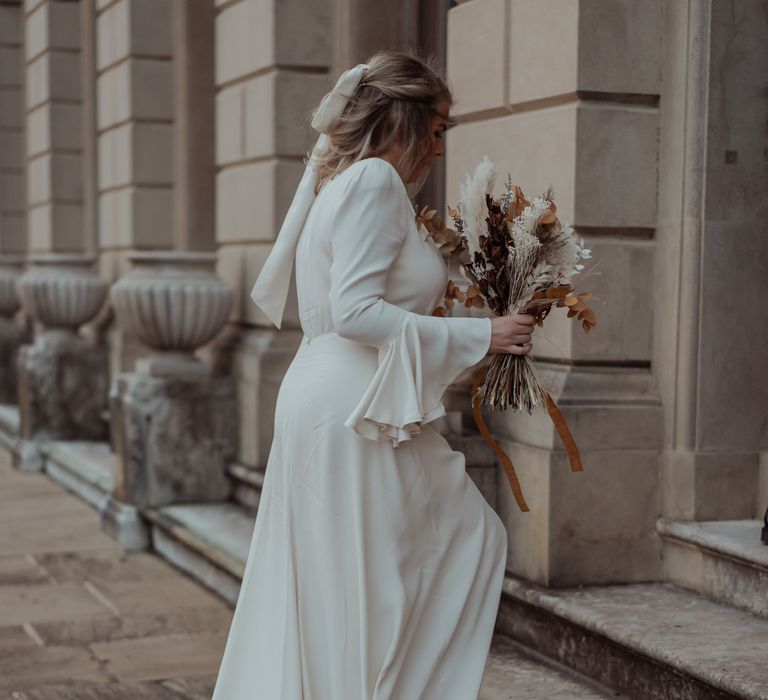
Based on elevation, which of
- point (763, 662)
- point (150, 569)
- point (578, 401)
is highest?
point (578, 401)

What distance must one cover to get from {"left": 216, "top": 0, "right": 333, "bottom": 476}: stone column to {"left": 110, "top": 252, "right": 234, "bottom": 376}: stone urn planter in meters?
0.21

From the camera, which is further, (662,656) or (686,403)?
(686,403)

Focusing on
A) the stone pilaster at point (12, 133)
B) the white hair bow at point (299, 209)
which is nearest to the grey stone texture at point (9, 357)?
the stone pilaster at point (12, 133)

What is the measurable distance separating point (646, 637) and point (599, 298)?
130 cm

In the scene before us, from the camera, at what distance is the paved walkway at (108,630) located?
197 inches

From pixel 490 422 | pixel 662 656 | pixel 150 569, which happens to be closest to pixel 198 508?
pixel 150 569

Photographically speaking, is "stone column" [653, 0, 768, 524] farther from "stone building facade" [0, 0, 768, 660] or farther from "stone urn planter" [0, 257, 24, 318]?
"stone urn planter" [0, 257, 24, 318]

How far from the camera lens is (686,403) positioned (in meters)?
4.94

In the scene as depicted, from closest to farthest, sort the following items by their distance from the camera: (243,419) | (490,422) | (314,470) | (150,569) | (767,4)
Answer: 1. (314,470)
2. (767,4)
3. (490,422)
4. (150,569)
5. (243,419)

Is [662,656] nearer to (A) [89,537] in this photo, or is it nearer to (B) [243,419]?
(B) [243,419]

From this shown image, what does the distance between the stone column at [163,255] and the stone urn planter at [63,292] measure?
0.35 m

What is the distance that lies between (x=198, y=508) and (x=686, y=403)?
3424 mm

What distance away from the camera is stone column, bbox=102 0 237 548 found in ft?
25.1

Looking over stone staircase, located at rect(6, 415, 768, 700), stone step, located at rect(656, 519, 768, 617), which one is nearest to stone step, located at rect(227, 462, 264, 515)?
stone staircase, located at rect(6, 415, 768, 700)
